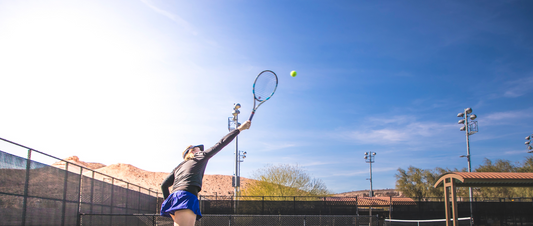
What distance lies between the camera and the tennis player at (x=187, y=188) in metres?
3.44

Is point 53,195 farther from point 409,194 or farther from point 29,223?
point 409,194

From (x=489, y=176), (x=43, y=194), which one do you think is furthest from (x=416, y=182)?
(x=43, y=194)

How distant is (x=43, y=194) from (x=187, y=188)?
7768mm

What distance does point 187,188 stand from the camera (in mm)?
3553

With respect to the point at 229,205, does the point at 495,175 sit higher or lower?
higher

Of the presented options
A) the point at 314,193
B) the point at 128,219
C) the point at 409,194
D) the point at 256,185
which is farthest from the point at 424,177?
the point at 128,219

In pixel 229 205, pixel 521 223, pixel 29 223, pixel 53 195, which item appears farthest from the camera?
pixel 229 205

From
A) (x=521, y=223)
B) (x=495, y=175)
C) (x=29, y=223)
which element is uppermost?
(x=495, y=175)

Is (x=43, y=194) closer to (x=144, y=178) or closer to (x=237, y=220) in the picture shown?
(x=237, y=220)

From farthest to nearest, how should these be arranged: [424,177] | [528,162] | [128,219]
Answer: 1. [424,177]
2. [528,162]
3. [128,219]

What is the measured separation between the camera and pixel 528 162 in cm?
3588

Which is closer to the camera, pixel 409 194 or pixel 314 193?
pixel 314 193

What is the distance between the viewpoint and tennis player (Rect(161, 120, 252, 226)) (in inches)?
135

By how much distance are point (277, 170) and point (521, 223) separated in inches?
619
